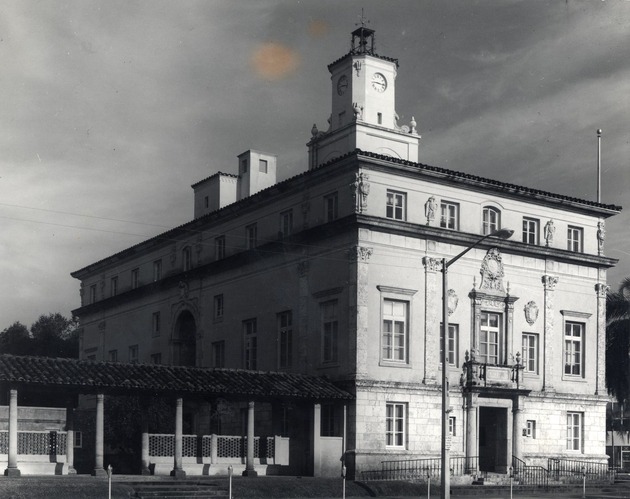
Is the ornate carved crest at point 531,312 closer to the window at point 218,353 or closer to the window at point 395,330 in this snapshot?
the window at point 395,330

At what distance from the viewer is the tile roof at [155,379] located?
34.8 meters

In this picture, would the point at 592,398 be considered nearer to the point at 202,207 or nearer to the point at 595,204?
the point at 595,204

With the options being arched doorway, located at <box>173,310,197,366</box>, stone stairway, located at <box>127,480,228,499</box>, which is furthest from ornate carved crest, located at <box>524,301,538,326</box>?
arched doorway, located at <box>173,310,197,366</box>

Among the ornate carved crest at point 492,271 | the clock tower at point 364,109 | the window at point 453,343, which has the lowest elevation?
the window at point 453,343

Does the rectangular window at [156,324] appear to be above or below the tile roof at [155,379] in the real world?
above

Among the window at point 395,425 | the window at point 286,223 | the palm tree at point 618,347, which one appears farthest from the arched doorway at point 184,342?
the palm tree at point 618,347

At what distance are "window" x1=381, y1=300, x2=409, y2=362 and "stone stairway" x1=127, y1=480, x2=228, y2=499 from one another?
35.8 ft

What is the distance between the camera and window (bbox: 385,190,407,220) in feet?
141

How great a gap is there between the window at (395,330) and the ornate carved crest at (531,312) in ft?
23.4

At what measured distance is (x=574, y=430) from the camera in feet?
158

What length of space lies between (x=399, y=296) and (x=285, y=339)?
6.65 m

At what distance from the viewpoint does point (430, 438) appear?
4291cm

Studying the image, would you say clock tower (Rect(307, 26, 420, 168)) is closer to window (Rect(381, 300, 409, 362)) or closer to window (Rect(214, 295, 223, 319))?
window (Rect(214, 295, 223, 319))

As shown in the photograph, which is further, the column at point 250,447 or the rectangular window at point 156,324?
the rectangular window at point 156,324
